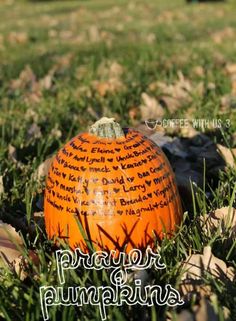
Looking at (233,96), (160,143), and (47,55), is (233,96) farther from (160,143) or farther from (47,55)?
(47,55)

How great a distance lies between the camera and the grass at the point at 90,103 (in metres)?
2.08

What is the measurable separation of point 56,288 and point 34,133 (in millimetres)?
2081

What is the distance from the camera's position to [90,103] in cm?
485

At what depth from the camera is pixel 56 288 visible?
80.0 inches
